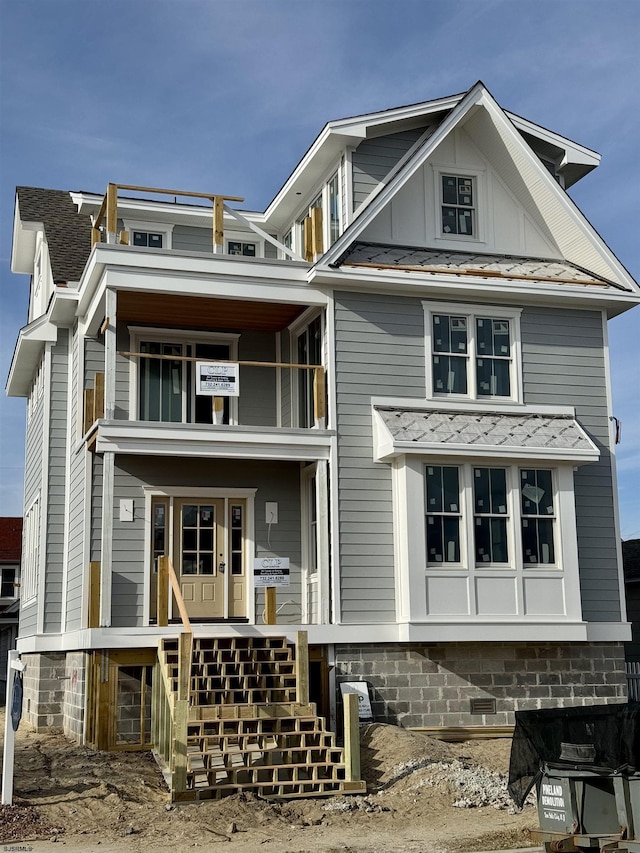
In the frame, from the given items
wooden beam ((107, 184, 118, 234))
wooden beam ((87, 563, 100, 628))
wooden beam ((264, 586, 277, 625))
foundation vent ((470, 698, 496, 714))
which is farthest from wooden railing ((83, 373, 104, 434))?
foundation vent ((470, 698, 496, 714))

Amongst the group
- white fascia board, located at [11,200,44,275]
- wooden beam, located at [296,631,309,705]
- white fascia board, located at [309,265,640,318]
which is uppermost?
white fascia board, located at [11,200,44,275]

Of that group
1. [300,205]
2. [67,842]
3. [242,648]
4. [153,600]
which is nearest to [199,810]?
[67,842]

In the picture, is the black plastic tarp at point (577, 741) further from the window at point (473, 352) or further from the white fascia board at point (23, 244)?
the white fascia board at point (23, 244)

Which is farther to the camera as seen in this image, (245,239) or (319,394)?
(245,239)

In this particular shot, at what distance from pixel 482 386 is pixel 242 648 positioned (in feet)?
20.2

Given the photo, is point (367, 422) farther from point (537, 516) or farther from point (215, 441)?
point (537, 516)

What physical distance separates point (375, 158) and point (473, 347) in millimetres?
3898

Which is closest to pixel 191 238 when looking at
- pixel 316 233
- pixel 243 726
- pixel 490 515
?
pixel 316 233

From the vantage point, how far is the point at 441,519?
17141 mm

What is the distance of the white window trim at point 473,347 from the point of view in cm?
1803

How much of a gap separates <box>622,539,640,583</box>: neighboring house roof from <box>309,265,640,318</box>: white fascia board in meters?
9.26

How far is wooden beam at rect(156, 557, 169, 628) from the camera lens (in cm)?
1594

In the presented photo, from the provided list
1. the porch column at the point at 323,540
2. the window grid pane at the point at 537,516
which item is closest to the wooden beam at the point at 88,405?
the porch column at the point at 323,540

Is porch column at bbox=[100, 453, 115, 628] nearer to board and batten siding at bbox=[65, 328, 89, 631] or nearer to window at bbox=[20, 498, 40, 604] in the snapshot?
board and batten siding at bbox=[65, 328, 89, 631]
